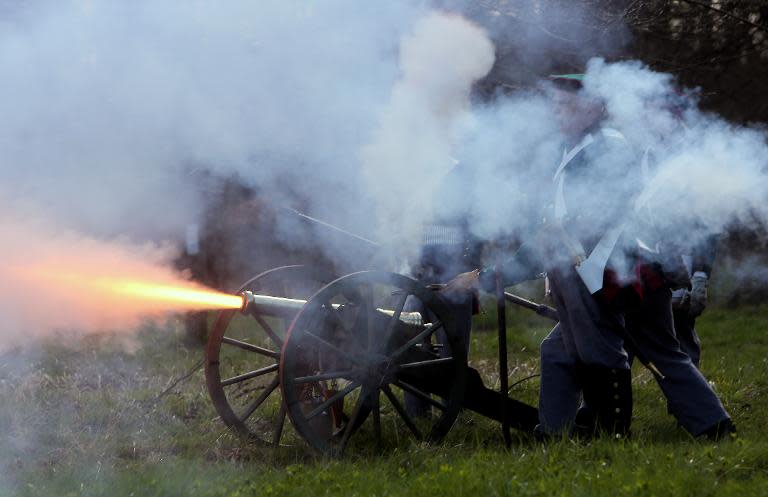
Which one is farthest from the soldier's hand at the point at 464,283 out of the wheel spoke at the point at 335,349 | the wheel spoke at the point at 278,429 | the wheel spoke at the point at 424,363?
the wheel spoke at the point at 278,429

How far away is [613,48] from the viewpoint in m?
9.39

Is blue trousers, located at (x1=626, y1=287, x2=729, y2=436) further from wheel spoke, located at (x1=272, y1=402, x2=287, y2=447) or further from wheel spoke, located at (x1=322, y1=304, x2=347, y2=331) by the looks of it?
wheel spoke, located at (x1=272, y1=402, x2=287, y2=447)

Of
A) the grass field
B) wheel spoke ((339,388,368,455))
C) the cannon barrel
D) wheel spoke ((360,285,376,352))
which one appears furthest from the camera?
the cannon barrel

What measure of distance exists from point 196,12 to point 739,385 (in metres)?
4.15

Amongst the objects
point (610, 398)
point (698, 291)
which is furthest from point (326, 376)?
point (698, 291)

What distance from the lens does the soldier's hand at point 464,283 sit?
518cm

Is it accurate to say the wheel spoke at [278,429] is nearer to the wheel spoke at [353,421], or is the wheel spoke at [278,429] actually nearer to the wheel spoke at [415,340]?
the wheel spoke at [353,421]

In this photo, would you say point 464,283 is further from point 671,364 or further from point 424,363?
point 671,364

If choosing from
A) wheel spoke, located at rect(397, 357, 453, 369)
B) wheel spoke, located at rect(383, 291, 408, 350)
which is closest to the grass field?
wheel spoke, located at rect(397, 357, 453, 369)

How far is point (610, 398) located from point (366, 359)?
1.21 metres

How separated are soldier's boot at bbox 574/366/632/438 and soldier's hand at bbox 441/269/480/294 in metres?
0.76

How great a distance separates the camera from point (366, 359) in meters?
4.86

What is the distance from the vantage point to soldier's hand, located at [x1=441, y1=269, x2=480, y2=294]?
518 centimetres

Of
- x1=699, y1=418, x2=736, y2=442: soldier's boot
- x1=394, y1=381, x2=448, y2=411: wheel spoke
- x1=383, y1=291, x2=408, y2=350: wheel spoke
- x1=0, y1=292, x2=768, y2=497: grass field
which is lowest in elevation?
x1=0, y1=292, x2=768, y2=497: grass field
